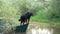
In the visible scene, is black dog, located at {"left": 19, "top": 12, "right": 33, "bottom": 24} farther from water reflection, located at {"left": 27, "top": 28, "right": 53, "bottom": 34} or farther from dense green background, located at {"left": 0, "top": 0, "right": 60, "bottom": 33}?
water reflection, located at {"left": 27, "top": 28, "right": 53, "bottom": 34}

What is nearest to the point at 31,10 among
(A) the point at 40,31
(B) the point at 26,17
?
(B) the point at 26,17

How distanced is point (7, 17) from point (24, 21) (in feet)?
0.73

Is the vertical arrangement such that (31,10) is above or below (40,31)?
above

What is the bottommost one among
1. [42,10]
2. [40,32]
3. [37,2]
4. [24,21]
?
[40,32]

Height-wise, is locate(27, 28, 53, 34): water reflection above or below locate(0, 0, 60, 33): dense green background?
below

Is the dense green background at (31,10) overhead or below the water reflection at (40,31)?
overhead

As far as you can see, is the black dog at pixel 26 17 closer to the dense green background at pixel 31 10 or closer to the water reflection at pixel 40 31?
the dense green background at pixel 31 10

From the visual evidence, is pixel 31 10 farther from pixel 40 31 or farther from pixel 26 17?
pixel 40 31

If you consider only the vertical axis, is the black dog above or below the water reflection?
above

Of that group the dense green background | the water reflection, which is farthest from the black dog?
the water reflection

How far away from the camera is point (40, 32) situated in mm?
1676

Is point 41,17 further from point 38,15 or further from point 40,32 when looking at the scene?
point 40,32

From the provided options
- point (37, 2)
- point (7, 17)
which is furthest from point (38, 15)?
point (7, 17)

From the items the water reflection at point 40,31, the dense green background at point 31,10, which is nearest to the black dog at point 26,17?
the dense green background at point 31,10
